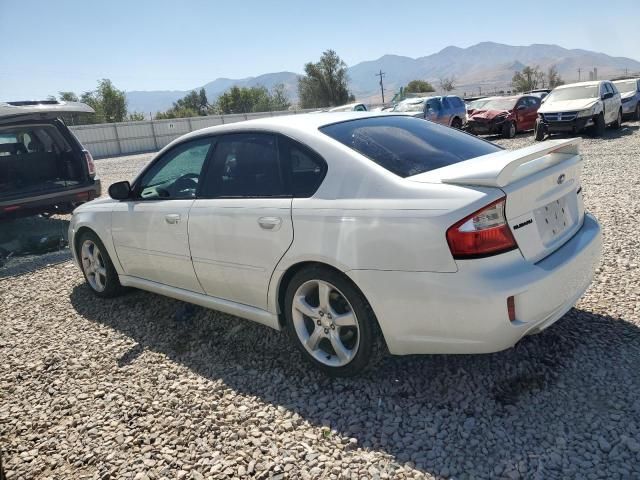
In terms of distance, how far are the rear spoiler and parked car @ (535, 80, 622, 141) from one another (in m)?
13.2

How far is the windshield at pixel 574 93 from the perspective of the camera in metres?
15.4

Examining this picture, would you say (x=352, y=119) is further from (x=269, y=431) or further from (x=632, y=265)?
(x=632, y=265)

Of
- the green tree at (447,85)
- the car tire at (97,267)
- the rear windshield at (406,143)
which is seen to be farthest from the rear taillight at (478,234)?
the green tree at (447,85)

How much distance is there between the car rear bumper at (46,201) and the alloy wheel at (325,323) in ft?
18.9

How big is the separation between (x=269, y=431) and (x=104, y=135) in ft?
110

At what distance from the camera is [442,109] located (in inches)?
763

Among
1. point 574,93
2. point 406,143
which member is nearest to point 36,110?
point 406,143

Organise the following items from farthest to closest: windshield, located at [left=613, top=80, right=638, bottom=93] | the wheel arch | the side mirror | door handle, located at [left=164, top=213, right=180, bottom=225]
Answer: windshield, located at [left=613, top=80, right=638, bottom=93] → the side mirror → door handle, located at [left=164, top=213, right=180, bottom=225] → the wheel arch

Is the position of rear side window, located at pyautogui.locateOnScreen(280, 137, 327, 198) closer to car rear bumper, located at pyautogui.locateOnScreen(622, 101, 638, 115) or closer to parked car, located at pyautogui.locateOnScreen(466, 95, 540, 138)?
parked car, located at pyautogui.locateOnScreen(466, 95, 540, 138)

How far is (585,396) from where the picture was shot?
2.68 m

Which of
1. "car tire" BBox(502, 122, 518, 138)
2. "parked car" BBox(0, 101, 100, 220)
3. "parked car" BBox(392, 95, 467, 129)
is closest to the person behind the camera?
"parked car" BBox(0, 101, 100, 220)

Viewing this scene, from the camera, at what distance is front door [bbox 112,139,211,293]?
145 inches

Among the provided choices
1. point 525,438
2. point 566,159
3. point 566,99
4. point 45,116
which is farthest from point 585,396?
point 566,99

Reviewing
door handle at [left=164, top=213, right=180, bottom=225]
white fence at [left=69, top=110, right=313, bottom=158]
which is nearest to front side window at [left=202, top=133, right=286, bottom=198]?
door handle at [left=164, top=213, right=180, bottom=225]
